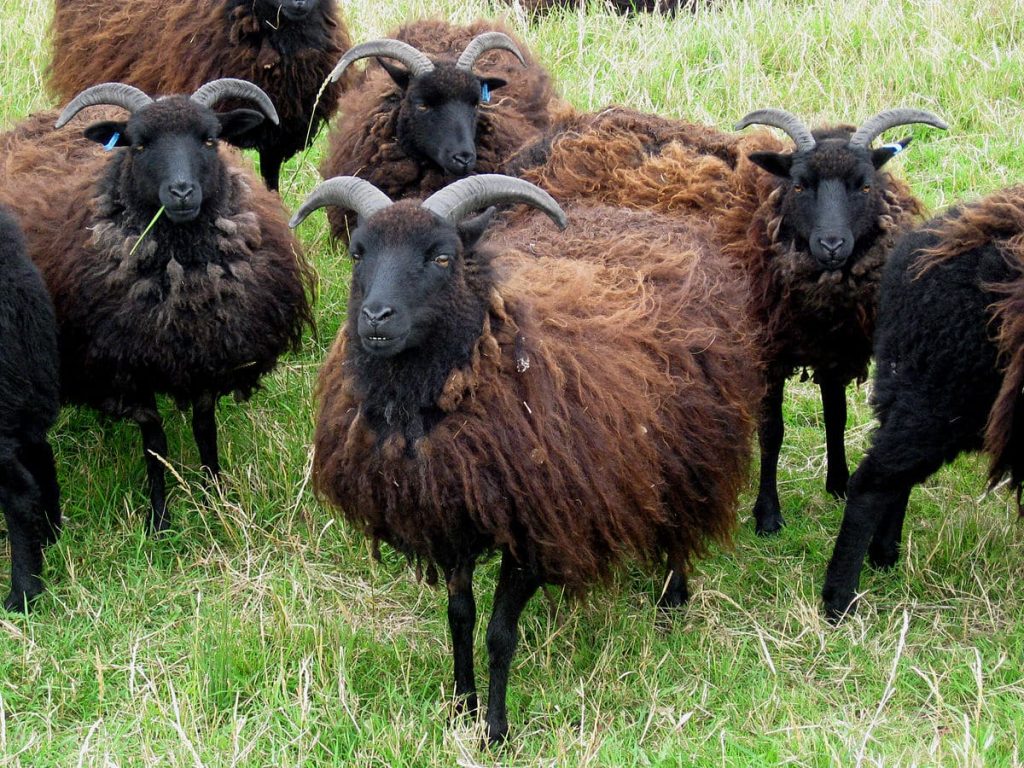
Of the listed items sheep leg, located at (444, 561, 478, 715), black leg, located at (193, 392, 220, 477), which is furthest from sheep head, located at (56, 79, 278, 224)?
sheep leg, located at (444, 561, 478, 715)

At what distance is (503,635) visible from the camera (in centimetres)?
477

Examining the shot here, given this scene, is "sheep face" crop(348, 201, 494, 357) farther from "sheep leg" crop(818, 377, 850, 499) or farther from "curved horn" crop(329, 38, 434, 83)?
"curved horn" crop(329, 38, 434, 83)

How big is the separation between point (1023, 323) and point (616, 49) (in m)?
6.46

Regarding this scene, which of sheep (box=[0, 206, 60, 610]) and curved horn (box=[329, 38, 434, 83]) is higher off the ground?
curved horn (box=[329, 38, 434, 83])

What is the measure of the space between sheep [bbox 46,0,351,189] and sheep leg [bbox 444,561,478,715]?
433 cm

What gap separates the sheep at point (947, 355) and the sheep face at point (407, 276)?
1.90m

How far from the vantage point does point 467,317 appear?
4523 mm

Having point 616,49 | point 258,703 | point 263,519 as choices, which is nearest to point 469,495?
point 258,703

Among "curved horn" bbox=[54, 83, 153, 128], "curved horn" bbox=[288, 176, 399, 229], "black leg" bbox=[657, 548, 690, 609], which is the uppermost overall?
"curved horn" bbox=[54, 83, 153, 128]

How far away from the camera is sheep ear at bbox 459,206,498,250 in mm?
4618

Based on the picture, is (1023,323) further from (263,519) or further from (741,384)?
(263,519)

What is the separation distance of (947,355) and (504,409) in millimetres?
1913

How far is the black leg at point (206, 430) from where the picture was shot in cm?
641

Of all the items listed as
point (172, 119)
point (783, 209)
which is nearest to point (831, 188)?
point (783, 209)
